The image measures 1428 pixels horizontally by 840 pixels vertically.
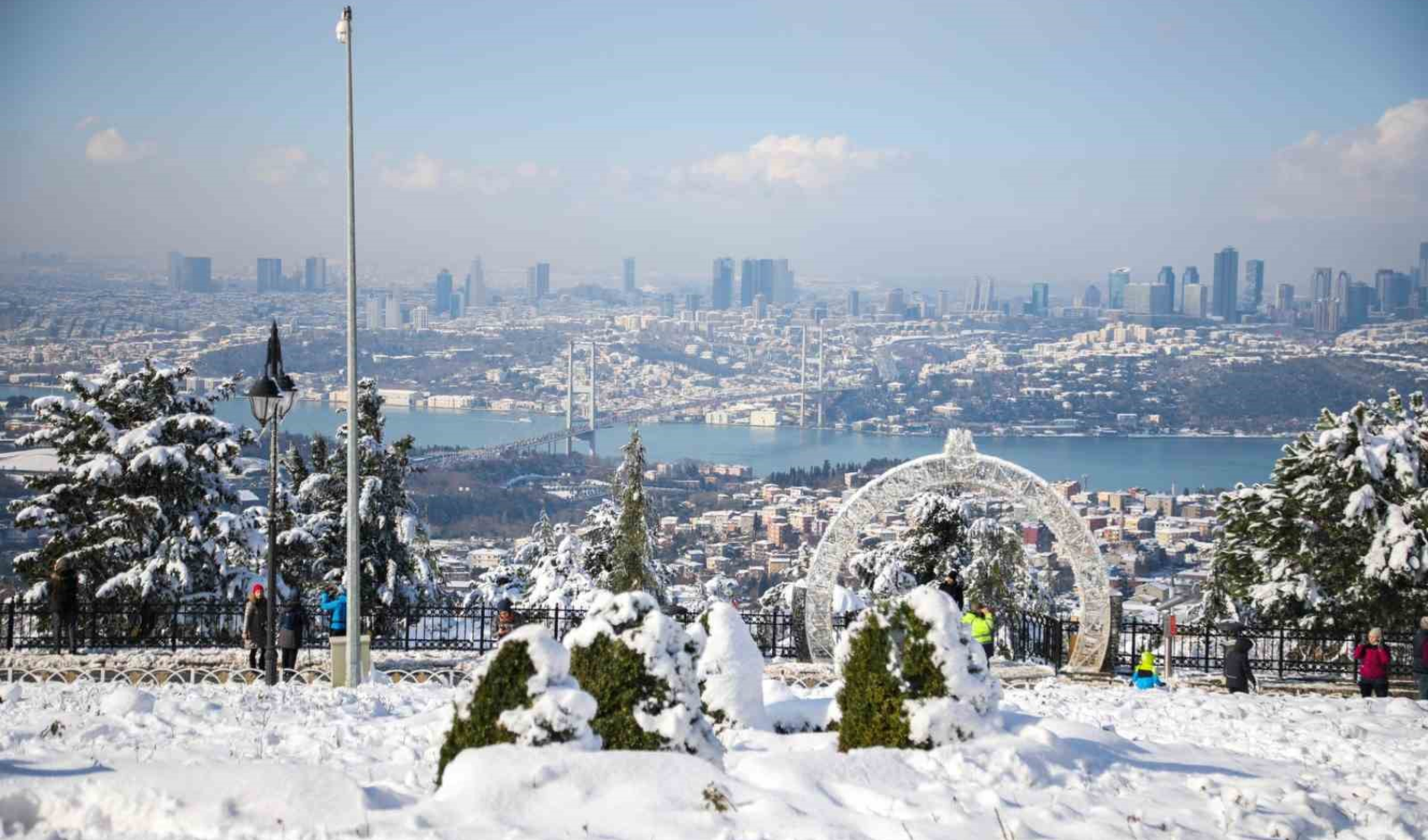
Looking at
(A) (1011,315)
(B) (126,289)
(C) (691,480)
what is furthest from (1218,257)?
(B) (126,289)

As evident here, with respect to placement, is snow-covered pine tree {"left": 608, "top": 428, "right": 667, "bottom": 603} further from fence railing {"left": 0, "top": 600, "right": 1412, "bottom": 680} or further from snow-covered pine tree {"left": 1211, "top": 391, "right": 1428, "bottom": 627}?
snow-covered pine tree {"left": 1211, "top": 391, "right": 1428, "bottom": 627}

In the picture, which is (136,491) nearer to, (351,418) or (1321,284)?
(351,418)

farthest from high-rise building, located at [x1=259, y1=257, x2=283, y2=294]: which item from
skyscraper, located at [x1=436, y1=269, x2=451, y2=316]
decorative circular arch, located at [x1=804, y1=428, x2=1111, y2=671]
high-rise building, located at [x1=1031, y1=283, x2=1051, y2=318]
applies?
decorative circular arch, located at [x1=804, y1=428, x2=1111, y2=671]

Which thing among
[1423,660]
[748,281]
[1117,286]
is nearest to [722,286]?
[748,281]

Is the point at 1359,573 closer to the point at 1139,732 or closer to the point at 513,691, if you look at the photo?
the point at 1139,732

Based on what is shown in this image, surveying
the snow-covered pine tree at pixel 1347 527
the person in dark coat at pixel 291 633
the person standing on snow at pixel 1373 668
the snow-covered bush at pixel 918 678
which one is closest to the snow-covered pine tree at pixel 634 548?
the person in dark coat at pixel 291 633
